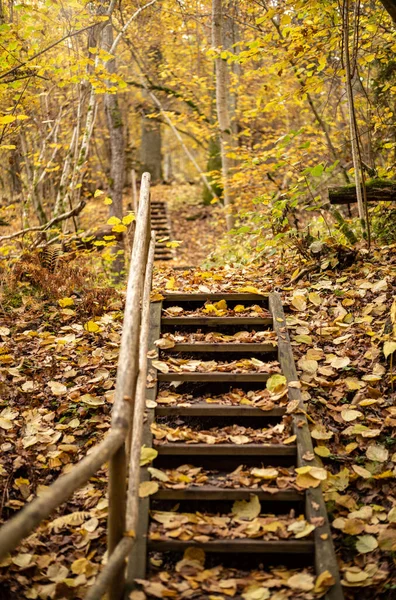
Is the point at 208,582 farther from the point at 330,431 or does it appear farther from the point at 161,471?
the point at 330,431

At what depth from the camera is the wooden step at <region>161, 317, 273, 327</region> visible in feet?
15.7

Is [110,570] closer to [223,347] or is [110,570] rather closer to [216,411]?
[216,411]

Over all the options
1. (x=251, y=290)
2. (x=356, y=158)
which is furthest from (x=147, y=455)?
(x=356, y=158)

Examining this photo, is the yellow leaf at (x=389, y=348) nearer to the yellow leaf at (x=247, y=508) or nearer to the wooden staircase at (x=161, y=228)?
the yellow leaf at (x=247, y=508)

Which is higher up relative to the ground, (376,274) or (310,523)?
(376,274)

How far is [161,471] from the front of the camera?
136 inches

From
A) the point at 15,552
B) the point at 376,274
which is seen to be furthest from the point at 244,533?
the point at 376,274

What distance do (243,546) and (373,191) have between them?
4466 millimetres

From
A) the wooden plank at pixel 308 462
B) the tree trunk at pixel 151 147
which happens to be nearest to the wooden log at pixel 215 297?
the wooden plank at pixel 308 462

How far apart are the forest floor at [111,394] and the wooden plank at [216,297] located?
0.10m

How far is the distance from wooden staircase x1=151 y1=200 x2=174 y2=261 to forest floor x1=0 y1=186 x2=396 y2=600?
8396mm

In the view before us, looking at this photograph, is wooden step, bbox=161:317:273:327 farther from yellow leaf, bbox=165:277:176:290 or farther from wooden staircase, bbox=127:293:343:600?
yellow leaf, bbox=165:277:176:290

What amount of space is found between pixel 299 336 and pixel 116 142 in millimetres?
10448

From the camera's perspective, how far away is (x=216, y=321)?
4793mm
